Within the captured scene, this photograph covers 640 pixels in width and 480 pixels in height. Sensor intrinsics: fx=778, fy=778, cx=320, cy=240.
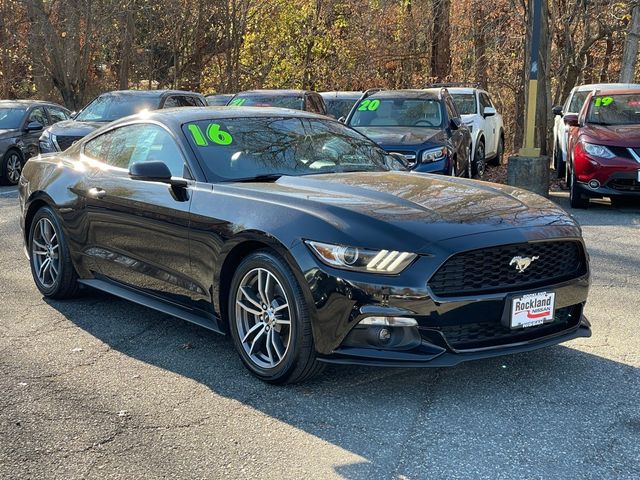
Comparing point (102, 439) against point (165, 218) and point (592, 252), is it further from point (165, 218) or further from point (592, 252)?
point (592, 252)

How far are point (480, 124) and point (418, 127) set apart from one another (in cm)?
414

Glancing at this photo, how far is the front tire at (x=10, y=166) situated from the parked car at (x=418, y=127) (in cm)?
672

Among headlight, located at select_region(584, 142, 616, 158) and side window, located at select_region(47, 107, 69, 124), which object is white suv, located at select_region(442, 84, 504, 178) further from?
side window, located at select_region(47, 107, 69, 124)

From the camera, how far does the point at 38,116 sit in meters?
15.6

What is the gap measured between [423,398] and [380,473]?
0.89 metres

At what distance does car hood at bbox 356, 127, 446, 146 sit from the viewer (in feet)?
33.9

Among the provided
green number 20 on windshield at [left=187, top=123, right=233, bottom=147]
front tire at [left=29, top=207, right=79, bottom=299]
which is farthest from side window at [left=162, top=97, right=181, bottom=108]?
green number 20 on windshield at [left=187, top=123, right=233, bottom=147]

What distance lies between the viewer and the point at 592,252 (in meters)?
7.75

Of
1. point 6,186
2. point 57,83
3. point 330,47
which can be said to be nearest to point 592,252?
point 6,186

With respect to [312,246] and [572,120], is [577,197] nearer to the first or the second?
[572,120]

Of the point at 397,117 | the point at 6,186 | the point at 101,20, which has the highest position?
the point at 101,20

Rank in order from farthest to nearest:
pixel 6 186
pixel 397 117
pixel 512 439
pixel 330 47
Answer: pixel 330 47
pixel 6 186
pixel 397 117
pixel 512 439

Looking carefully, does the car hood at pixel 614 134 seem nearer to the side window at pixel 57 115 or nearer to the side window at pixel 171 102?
the side window at pixel 171 102

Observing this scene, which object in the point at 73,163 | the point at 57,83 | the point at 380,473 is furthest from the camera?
the point at 57,83
